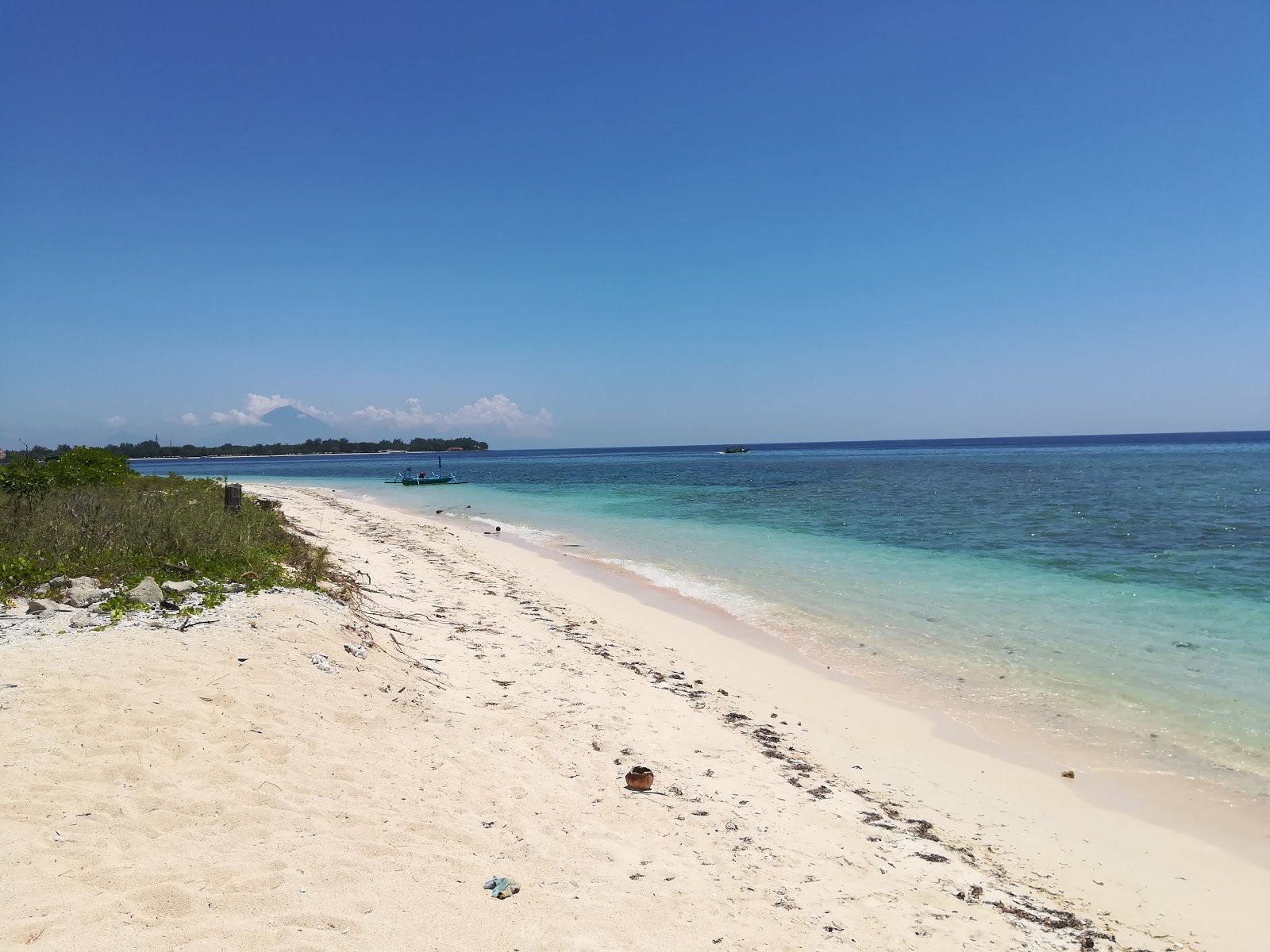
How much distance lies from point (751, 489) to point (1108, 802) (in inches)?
1625

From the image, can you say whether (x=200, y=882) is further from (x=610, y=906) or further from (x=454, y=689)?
(x=454, y=689)

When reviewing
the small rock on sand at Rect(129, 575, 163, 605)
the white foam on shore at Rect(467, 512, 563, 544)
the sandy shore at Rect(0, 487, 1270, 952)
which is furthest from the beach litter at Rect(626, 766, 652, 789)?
the white foam on shore at Rect(467, 512, 563, 544)

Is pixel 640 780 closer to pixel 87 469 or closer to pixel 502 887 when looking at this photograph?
pixel 502 887

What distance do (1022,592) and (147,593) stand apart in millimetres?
15872

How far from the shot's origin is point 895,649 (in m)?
10.7

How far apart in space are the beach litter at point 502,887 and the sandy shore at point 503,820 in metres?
0.07

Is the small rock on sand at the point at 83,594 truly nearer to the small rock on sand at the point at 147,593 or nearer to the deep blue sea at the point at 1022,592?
the small rock on sand at the point at 147,593

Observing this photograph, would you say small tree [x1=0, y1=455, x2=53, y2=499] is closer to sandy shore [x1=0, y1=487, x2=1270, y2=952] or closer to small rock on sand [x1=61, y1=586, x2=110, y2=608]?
small rock on sand [x1=61, y1=586, x2=110, y2=608]

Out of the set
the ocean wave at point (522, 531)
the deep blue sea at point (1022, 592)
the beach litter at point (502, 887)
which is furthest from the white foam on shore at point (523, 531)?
the beach litter at point (502, 887)

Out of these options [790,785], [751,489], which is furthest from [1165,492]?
[790,785]

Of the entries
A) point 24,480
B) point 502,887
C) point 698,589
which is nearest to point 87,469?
point 24,480

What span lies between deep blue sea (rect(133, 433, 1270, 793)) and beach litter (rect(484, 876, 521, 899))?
6546 millimetres

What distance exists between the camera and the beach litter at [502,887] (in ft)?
12.9

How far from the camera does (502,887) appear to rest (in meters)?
3.96
